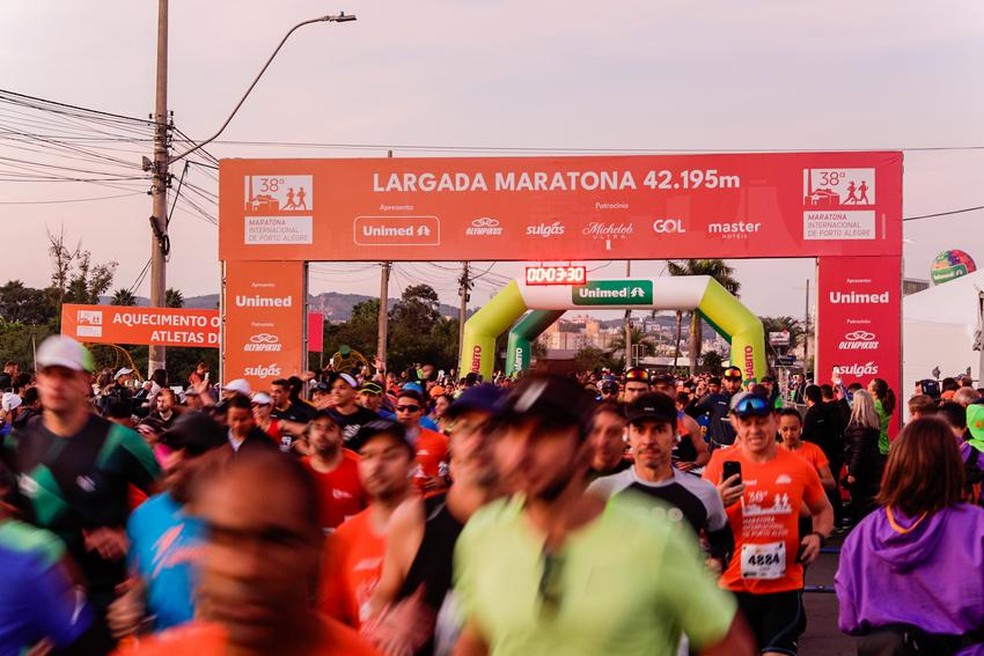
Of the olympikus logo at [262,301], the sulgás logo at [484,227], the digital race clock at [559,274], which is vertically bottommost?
Answer: the olympikus logo at [262,301]

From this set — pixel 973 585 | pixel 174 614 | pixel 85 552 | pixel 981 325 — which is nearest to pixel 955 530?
pixel 973 585

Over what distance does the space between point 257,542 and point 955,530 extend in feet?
10.6

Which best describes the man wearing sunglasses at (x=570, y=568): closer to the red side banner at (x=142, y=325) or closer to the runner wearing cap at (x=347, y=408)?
the runner wearing cap at (x=347, y=408)

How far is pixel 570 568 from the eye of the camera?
2426 mm

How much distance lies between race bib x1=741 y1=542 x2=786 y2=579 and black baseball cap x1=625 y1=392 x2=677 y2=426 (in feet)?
3.69

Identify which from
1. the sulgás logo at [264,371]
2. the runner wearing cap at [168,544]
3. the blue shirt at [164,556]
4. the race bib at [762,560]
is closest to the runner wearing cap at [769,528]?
the race bib at [762,560]

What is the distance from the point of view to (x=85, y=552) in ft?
17.0

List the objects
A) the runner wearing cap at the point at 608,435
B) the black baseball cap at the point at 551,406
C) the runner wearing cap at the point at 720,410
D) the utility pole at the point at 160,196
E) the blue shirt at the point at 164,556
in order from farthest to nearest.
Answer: the utility pole at the point at 160,196 → the runner wearing cap at the point at 720,410 → the runner wearing cap at the point at 608,435 → the blue shirt at the point at 164,556 → the black baseball cap at the point at 551,406

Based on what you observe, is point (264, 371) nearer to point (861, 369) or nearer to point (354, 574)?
point (861, 369)

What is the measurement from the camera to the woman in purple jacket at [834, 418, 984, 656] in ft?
13.7

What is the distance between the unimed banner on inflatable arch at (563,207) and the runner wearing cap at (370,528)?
13.7m

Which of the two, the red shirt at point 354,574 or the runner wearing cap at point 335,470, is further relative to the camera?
the runner wearing cap at point 335,470

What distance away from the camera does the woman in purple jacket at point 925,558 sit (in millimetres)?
4188

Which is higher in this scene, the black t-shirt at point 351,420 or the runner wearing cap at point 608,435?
the runner wearing cap at point 608,435
